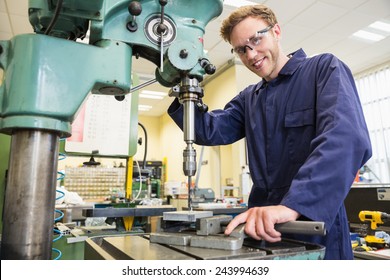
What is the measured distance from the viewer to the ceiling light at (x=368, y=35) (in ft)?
13.3

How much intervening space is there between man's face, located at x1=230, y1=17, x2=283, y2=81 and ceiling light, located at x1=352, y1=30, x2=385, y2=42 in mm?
3647

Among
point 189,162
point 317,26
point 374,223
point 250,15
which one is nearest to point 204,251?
point 189,162

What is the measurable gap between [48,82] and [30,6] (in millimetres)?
247

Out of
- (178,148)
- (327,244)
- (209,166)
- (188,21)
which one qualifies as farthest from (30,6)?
(178,148)

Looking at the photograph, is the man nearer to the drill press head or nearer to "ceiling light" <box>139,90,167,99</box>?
the drill press head

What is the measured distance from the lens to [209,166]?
18.2 ft

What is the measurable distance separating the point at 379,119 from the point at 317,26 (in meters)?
1.91

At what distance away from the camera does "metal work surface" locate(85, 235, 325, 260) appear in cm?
52

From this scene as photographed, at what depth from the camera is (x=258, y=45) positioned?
1057 mm

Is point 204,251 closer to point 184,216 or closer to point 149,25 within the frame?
point 184,216

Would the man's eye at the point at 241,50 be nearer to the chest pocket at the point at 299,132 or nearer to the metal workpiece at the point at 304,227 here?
the chest pocket at the point at 299,132

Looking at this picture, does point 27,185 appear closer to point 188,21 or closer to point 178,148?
point 188,21

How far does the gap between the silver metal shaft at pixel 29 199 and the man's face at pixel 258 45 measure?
0.72 meters

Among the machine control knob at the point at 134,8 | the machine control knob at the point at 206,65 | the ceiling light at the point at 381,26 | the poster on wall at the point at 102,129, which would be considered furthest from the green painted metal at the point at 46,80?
the ceiling light at the point at 381,26
